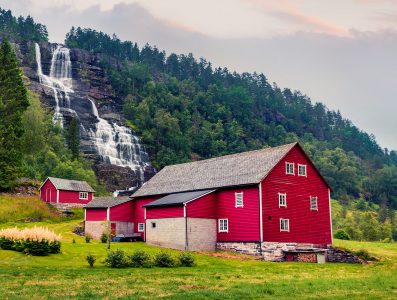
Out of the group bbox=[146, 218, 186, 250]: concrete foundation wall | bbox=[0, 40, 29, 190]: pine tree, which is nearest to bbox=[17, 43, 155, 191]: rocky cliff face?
bbox=[0, 40, 29, 190]: pine tree

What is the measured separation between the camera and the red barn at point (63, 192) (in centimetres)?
7969

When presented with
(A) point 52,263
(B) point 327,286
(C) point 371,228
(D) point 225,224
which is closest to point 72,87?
(C) point 371,228

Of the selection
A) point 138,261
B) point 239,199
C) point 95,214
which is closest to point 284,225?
point 239,199

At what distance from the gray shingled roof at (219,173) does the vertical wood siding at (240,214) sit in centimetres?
94

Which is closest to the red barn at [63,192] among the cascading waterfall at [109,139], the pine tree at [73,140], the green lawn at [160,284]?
the pine tree at [73,140]

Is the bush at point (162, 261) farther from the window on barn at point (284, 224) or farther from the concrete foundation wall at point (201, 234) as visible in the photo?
the window on barn at point (284, 224)

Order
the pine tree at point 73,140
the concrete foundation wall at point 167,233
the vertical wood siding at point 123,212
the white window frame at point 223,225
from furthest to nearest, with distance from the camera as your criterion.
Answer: the pine tree at point 73,140 < the vertical wood siding at point 123,212 < the white window frame at point 223,225 < the concrete foundation wall at point 167,233

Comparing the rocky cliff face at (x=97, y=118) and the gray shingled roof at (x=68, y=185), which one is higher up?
the rocky cliff face at (x=97, y=118)

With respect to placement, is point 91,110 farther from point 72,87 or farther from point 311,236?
point 311,236

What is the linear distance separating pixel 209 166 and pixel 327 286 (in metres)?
34.7

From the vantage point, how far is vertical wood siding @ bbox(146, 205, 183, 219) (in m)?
49.0

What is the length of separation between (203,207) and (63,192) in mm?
37410

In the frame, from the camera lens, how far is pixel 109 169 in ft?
407

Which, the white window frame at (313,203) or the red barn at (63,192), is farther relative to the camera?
the red barn at (63,192)
